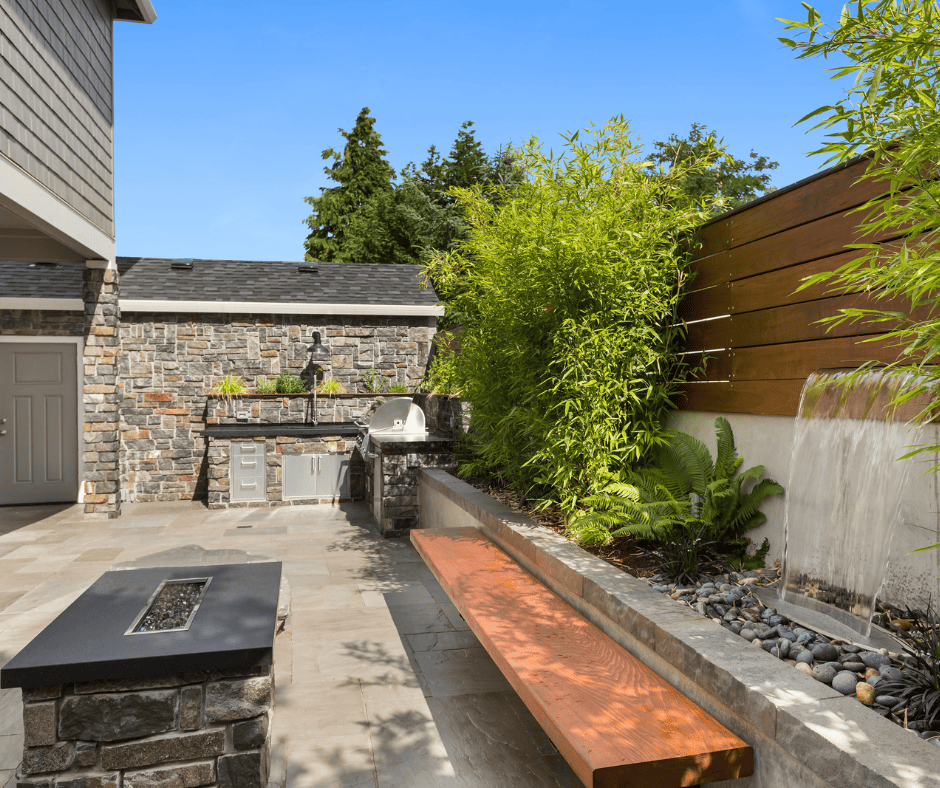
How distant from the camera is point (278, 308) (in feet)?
31.3

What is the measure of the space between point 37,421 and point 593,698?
29.6ft

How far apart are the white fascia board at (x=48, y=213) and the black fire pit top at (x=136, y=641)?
397 cm

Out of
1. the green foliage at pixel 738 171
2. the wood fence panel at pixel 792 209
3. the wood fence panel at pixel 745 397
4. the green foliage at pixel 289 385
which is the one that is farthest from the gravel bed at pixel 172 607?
the green foliage at pixel 738 171

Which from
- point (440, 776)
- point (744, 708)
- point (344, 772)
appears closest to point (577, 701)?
point (744, 708)

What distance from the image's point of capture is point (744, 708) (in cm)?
188

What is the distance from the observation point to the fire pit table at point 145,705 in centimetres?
220

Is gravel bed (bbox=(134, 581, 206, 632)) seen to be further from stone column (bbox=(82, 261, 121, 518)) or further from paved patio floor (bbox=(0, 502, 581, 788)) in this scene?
stone column (bbox=(82, 261, 121, 518))

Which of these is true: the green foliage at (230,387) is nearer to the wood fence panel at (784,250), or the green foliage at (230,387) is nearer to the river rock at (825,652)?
the wood fence panel at (784,250)

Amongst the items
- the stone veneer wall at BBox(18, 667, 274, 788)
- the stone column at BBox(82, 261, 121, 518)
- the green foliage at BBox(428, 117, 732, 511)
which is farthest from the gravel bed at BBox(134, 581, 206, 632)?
the stone column at BBox(82, 261, 121, 518)

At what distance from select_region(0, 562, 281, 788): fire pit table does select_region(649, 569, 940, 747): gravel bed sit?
1762 mm

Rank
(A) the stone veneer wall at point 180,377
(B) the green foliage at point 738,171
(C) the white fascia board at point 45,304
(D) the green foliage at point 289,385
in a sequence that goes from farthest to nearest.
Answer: (B) the green foliage at point 738,171 → (D) the green foliage at point 289,385 → (A) the stone veneer wall at point 180,377 → (C) the white fascia board at point 45,304

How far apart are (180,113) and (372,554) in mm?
12334

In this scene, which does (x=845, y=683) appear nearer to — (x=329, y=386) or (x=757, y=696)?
(x=757, y=696)

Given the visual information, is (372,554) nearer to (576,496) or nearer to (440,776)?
(576,496)
